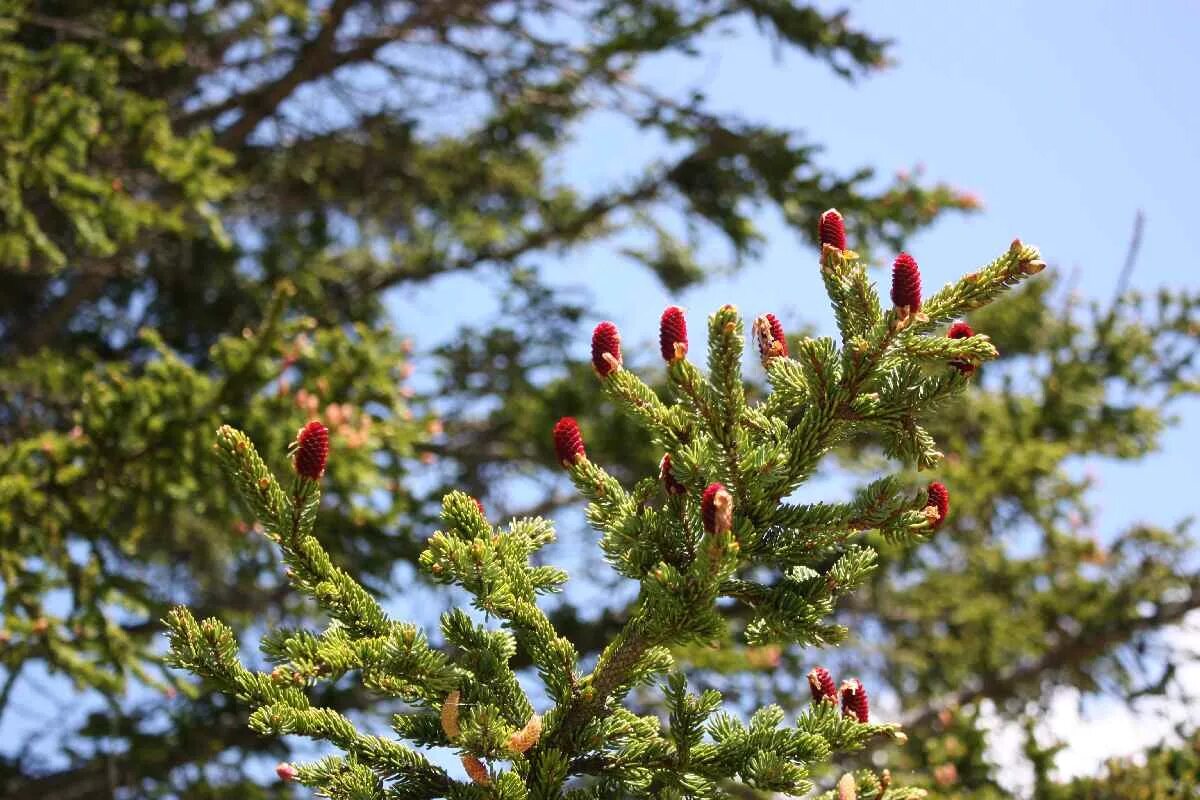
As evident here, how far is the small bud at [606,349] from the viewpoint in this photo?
2.65m

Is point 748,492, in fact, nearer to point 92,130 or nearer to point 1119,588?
point 92,130

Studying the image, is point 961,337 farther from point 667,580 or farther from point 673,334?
point 667,580

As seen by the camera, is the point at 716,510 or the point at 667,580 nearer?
the point at 716,510

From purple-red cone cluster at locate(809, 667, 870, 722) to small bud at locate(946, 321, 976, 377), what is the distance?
0.79 metres

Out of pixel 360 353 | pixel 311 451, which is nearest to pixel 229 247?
pixel 360 353

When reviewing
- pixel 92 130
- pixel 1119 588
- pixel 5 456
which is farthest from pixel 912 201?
pixel 5 456

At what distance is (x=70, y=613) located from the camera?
6.85 metres

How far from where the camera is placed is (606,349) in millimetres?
2676

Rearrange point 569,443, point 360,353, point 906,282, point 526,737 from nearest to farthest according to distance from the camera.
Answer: point 906,282 → point 526,737 → point 569,443 → point 360,353

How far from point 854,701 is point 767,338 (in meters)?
0.91

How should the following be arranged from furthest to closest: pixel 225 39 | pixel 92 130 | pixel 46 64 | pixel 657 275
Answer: pixel 657 275
pixel 225 39
pixel 46 64
pixel 92 130

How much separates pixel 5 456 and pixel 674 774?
5278 mm

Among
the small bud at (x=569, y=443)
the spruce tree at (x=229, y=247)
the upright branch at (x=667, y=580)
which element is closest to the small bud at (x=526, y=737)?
the upright branch at (x=667, y=580)

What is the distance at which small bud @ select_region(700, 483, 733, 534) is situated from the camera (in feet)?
7.73
